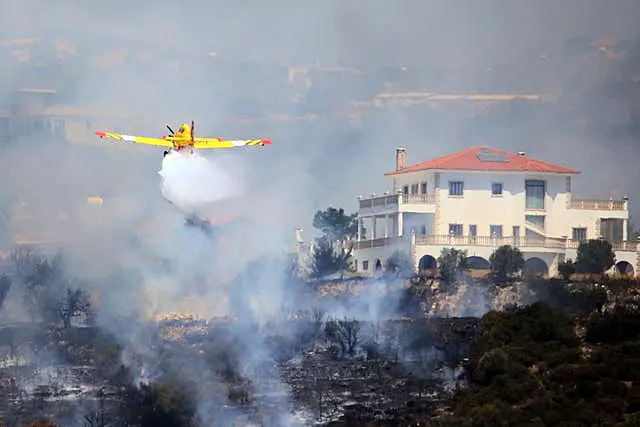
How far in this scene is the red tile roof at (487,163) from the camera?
16350 centimetres

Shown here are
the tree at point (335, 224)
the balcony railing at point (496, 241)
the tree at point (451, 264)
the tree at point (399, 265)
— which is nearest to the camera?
the tree at point (451, 264)

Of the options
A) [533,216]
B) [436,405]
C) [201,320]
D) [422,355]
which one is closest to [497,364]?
[436,405]

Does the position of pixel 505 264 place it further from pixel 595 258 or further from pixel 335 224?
pixel 335 224

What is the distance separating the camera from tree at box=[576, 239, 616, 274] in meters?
153

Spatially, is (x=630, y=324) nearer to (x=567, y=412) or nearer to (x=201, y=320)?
(x=567, y=412)

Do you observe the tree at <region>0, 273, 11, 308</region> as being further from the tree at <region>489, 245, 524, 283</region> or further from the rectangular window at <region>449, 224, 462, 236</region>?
the rectangular window at <region>449, 224, 462, 236</region>

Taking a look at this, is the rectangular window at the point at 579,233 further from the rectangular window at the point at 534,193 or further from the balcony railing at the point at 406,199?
the balcony railing at the point at 406,199

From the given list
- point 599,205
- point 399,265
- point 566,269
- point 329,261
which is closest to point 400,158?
point 329,261

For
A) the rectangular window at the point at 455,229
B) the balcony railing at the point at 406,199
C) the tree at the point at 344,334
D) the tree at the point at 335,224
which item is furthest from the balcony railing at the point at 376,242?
the tree at the point at 344,334

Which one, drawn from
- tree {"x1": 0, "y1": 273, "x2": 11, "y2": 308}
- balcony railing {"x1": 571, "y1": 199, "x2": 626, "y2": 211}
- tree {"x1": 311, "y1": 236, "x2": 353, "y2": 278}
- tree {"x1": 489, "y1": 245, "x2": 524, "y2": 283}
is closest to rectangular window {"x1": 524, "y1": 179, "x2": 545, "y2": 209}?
balcony railing {"x1": 571, "y1": 199, "x2": 626, "y2": 211}

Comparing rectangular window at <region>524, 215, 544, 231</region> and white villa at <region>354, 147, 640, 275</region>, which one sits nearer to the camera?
white villa at <region>354, 147, 640, 275</region>

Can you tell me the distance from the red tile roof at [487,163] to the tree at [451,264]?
938cm

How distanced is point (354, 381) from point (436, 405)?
8.67 metres

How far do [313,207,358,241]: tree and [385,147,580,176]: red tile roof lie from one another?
27.9 ft
